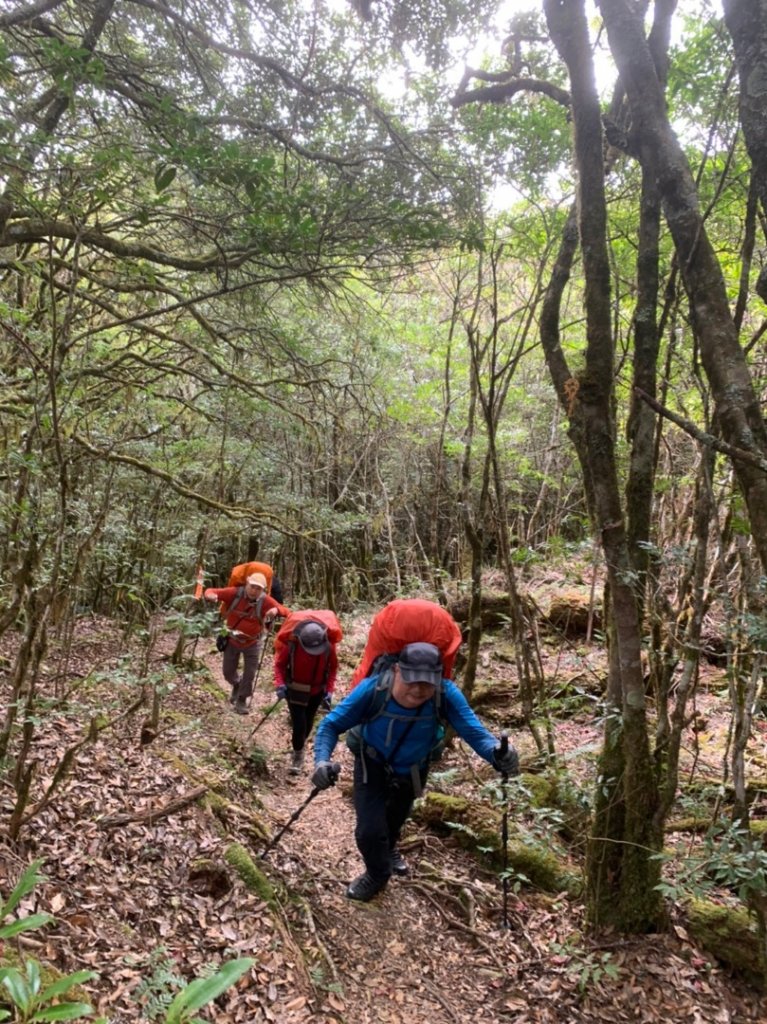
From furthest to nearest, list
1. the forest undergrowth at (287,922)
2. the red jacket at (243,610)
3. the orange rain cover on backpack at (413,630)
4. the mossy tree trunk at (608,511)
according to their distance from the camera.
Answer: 1. the red jacket at (243,610)
2. the orange rain cover on backpack at (413,630)
3. the mossy tree trunk at (608,511)
4. the forest undergrowth at (287,922)

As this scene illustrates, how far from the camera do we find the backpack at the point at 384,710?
4.25 m

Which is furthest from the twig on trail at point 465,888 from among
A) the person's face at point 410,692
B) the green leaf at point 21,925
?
the green leaf at point 21,925

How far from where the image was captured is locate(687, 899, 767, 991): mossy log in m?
3.75

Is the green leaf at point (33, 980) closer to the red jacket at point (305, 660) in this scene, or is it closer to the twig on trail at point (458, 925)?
the twig on trail at point (458, 925)

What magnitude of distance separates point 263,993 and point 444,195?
5988mm

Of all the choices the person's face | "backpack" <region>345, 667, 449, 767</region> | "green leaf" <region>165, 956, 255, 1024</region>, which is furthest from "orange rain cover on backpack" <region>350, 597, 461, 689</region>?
"green leaf" <region>165, 956, 255, 1024</region>

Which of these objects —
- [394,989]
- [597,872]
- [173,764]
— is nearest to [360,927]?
[394,989]

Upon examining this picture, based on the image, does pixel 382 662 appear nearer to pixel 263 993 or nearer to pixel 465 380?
pixel 263 993

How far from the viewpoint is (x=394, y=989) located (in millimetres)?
3795

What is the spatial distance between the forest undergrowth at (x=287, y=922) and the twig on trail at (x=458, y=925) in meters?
0.02

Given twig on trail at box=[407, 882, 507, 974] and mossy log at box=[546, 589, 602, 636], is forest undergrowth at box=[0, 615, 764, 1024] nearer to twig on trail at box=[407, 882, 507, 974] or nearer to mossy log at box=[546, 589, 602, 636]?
twig on trail at box=[407, 882, 507, 974]

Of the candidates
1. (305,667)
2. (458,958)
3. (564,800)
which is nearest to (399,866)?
(458,958)

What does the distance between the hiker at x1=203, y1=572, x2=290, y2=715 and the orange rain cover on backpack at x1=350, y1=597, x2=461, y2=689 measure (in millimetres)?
3735

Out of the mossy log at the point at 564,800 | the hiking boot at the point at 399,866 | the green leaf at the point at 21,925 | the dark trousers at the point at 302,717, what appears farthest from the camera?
the dark trousers at the point at 302,717
